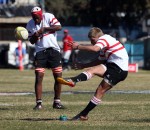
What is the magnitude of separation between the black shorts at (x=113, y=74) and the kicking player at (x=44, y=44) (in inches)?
108

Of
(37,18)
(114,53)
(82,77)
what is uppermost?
(37,18)

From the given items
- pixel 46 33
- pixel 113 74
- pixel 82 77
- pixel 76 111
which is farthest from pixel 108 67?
pixel 46 33

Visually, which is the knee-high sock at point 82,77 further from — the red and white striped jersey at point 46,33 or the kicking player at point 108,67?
the red and white striped jersey at point 46,33

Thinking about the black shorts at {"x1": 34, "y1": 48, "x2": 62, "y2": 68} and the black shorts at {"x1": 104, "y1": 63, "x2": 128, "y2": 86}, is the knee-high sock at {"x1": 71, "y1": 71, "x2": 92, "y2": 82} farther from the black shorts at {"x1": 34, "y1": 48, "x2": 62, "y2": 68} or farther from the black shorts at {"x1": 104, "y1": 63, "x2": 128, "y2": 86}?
the black shorts at {"x1": 34, "y1": 48, "x2": 62, "y2": 68}

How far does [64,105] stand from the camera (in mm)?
16438

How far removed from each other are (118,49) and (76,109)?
105 inches

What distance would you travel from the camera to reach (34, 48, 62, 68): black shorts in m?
15.8

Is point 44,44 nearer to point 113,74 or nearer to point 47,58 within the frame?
point 47,58

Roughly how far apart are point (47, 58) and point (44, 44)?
1.10 feet

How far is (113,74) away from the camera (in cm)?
1303

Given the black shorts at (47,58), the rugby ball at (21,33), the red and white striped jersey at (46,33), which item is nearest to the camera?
the rugby ball at (21,33)

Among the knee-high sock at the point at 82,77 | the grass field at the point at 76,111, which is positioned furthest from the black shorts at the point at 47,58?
the knee-high sock at the point at 82,77

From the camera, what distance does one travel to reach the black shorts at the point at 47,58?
52.0 feet

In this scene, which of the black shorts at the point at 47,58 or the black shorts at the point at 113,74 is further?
the black shorts at the point at 47,58
